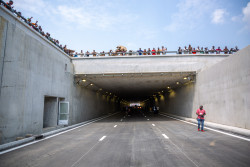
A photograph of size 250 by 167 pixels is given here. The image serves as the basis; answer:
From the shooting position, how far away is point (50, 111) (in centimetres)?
1523

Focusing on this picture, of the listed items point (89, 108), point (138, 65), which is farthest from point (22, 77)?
point (89, 108)

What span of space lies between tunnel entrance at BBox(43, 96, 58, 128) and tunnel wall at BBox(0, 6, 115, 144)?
30.9 inches

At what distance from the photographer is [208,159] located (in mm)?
5668

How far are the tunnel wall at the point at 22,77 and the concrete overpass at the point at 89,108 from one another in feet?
0.17

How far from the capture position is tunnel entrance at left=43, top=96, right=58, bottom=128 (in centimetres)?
1504

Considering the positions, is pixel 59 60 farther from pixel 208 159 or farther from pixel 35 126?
pixel 208 159

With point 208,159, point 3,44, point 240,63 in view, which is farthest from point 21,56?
point 240,63

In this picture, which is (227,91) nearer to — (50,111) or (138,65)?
(138,65)

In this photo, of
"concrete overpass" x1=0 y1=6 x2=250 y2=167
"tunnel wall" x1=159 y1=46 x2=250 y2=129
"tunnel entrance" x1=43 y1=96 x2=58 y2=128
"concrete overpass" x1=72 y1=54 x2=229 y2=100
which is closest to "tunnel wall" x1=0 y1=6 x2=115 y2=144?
"concrete overpass" x1=0 y1=6 x2=250 y2=167

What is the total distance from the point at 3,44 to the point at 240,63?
14.5m

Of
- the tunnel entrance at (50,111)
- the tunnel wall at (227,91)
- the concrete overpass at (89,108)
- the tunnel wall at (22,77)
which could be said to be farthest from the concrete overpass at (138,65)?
the tunnel entrance at (50,111)

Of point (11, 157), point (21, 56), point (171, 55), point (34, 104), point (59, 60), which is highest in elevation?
point (171, 55)

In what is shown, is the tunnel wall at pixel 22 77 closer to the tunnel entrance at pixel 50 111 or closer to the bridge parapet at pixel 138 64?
the tunnel entrance at pixel 50 111

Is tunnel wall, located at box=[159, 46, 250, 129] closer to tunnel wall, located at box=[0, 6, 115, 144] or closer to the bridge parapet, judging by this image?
the bridge parapet
